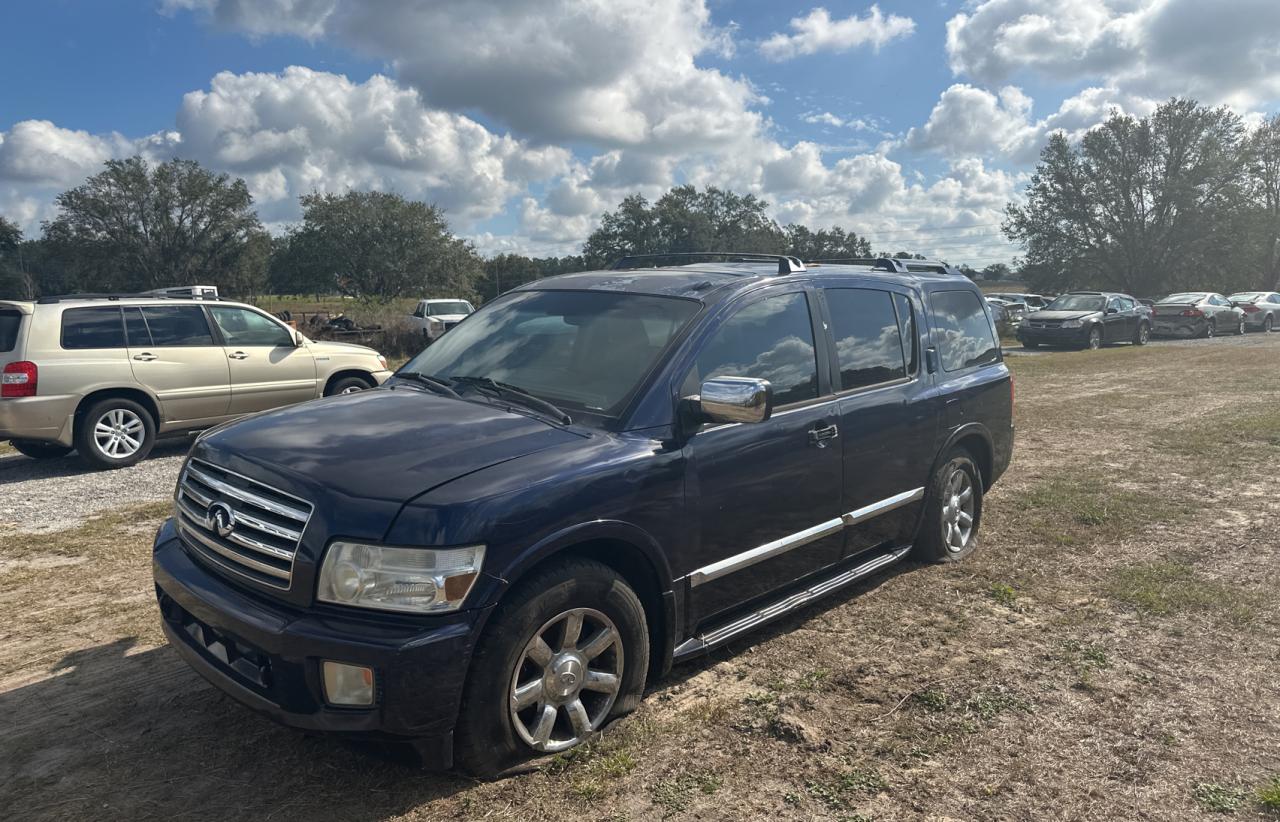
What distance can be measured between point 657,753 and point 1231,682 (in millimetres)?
2658

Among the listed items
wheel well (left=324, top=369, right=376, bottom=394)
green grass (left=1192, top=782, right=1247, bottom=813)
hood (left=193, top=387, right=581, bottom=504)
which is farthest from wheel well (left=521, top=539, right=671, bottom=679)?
wheel well (left=324, top=369, right=376, bottom=394)

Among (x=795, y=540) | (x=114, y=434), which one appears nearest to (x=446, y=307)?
(x=114, y=434)

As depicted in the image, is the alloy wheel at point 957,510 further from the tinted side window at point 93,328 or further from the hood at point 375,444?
the tinted side window at point 93,328

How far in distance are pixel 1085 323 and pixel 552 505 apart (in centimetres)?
2380

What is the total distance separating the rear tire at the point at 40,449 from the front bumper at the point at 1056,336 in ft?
74.7

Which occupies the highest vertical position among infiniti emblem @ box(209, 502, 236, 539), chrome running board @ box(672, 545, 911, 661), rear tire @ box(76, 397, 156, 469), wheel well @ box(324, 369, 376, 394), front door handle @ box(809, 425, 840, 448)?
wheel well @ box(324, 369, 376, 394)

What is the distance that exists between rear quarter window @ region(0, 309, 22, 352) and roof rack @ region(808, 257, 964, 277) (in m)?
7.24

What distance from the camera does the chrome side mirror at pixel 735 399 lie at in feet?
10.5

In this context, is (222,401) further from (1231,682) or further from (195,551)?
(1231,682)

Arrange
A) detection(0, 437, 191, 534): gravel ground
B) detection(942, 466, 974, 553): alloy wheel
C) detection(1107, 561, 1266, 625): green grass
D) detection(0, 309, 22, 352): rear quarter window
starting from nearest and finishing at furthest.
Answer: detection(1107, 561, 1266, 625): green grass → detection(942, 466, 974, 553): alloy wheel → detection(0, 437, 191, 534): gravel ground → detection(0, 309, 22, 352): rear quarter window

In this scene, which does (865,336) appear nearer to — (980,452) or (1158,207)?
(980,452)

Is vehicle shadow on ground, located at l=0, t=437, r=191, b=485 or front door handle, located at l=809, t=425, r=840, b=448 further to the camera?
vehicle shadow on ground, located at l=0, t=437, r=191, b=485

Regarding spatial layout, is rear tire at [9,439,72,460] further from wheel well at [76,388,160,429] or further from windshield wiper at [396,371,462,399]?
windshield wiper at [396,371,462,399]

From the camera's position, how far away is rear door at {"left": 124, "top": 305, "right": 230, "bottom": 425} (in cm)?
848
